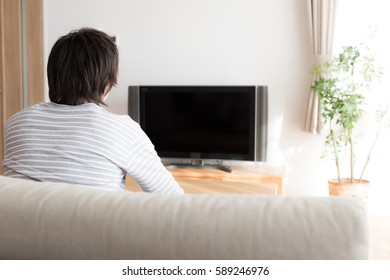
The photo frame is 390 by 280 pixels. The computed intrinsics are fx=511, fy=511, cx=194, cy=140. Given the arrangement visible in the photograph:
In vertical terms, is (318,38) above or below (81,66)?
above

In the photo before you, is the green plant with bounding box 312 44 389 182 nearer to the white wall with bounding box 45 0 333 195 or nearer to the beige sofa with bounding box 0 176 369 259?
the white wall with bounding box 45 0 333 195

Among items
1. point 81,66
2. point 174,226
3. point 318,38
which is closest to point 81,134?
point 81,66

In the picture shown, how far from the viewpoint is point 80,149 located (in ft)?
4.18

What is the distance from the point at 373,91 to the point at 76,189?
3.50m

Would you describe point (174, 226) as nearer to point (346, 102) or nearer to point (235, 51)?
point (346, 102)

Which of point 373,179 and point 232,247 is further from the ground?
point 232,247

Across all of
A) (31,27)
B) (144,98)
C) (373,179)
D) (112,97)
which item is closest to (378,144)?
(373,179)

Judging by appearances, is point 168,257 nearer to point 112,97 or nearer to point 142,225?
point 142,225

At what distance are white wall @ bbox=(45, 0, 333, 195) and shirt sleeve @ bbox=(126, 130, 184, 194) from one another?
2.90m

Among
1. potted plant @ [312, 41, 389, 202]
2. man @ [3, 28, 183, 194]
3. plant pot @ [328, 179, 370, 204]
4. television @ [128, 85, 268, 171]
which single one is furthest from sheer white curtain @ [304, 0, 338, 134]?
man @ [3, 28, 183, 194]

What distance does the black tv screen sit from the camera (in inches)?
163

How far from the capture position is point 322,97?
3.80m

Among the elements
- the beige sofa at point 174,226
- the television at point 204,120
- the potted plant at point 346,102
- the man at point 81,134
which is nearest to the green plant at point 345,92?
the potted plant at point 346,102

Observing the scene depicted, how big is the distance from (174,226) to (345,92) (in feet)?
10.8
